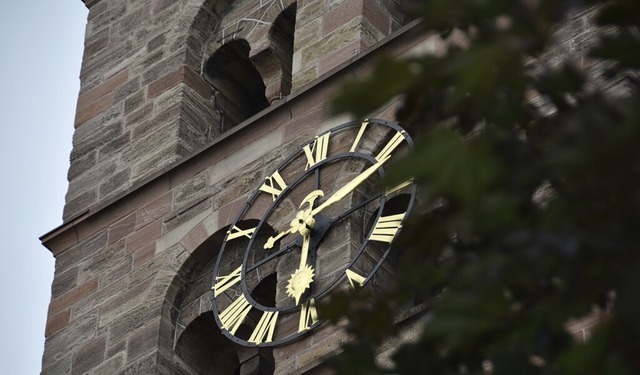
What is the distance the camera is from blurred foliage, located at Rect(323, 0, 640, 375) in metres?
4.64

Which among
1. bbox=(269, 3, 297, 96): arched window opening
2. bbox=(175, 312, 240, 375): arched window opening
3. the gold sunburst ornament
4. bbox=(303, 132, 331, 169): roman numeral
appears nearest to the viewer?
the gold sunburst ornament

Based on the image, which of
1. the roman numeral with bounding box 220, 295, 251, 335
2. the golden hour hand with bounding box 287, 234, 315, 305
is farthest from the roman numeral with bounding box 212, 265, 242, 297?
the golden hour hand with bounding box 287, 234, 315, 305

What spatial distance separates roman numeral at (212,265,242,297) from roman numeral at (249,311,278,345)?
550mm

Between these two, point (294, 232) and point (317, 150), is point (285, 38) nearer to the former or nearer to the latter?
point (317, 150)

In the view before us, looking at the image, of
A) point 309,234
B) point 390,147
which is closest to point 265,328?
point 309,234

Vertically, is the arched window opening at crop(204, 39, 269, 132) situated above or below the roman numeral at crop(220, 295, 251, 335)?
above

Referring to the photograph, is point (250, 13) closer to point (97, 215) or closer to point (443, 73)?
point (97, 215)

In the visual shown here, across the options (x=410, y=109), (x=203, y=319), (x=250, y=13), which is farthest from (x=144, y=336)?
(x=410, y=109)

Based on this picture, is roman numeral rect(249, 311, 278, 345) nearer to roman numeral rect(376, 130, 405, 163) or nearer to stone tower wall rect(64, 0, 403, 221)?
roman numeral rect(376, 130, 405, 163)

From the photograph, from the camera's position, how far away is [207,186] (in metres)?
13.8

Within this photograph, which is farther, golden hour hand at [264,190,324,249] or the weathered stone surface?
the weathered stone surface

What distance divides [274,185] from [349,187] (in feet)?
2.98

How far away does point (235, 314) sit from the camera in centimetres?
1252

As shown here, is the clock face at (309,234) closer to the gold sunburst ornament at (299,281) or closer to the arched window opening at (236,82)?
the gold sunburst ornament at (299,281)
